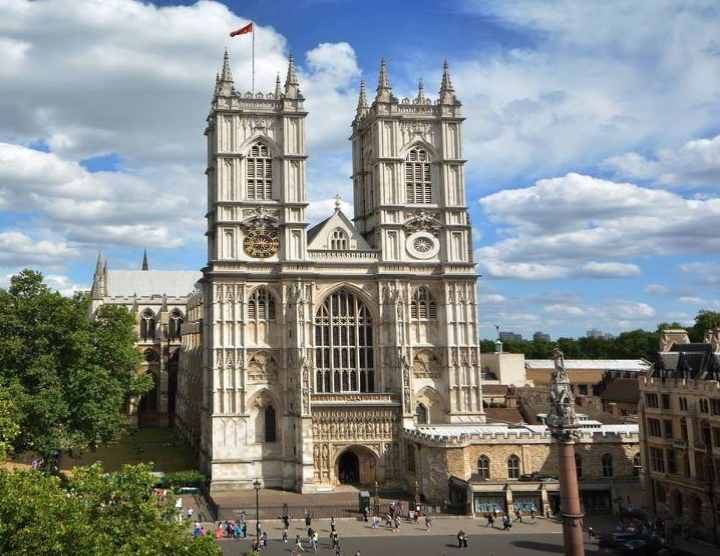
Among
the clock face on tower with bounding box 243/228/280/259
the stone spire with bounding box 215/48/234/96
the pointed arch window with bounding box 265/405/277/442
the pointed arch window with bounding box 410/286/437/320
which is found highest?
the stone spire with bounding box 215/48/234/96

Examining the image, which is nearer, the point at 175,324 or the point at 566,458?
the point at 566,458

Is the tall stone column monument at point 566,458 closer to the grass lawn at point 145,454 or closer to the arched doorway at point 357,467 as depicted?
the arched doorway at point 357,467

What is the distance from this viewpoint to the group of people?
5016cm

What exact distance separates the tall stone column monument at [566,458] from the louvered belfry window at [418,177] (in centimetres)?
3892

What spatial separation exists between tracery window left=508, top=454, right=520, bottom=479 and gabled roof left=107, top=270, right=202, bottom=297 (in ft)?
233

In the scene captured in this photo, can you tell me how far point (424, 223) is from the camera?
69562mm

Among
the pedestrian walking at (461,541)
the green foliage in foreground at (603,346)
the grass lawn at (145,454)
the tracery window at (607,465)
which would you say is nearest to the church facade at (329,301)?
the grass lawn at (145,454)

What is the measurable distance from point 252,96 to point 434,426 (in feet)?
106

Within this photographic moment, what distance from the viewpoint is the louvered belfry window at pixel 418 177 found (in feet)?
230

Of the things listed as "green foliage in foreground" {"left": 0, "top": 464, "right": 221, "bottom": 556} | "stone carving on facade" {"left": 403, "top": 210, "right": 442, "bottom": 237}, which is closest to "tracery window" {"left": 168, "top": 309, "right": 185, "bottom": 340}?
"stone carving on facade" {"left": 403, "top": 210, "right": 442, "bottom": 237}

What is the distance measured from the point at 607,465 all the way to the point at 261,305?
30.0m

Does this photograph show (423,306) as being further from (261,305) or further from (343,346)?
(261,305)

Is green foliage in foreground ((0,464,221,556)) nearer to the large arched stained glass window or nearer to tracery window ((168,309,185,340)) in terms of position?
the large arched stained glass window

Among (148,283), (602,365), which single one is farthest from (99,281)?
(602,365)
